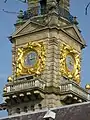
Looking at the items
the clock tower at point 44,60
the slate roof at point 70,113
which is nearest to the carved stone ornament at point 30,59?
the clock tower at point 44,60

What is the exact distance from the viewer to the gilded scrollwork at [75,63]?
58375mm

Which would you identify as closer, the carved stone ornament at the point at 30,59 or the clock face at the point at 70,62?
the carved stone ornament at the point at 30,59

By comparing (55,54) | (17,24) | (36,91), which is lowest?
(36,91)

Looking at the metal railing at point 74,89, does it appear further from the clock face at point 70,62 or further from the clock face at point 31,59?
the clock face at point 31,59

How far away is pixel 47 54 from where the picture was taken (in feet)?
190

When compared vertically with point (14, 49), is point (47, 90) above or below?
below

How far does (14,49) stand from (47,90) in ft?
21.5

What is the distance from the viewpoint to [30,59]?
59.4 meters

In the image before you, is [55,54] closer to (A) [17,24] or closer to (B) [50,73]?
(B) [50,73]

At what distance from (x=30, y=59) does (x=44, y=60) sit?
203 cm

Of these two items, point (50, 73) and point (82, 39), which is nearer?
point (50, 73)

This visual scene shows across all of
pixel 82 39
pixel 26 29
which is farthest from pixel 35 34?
pixel 82 39

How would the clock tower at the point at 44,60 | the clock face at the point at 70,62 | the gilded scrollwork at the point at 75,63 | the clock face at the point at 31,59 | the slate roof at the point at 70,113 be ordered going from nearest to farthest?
1. the slate roof at the point at 70,113
2. the clock tower at the point at 44,60
3. the gilded scrollwork at the point at 75,63
4. the clock face at the point at 31,59
5. the clock face at the point at 70,62

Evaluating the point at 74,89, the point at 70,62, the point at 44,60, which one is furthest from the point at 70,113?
the point at 70,62
